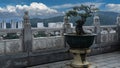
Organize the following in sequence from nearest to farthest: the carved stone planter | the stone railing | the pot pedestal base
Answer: the carved stone planter, the pot pedestal base, the stone railing

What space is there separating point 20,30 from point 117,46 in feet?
15.0

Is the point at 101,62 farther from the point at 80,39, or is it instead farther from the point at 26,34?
the point at 26,34

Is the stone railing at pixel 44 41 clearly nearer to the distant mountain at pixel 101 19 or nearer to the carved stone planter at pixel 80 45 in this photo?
the distant mountain at pixel 101 19

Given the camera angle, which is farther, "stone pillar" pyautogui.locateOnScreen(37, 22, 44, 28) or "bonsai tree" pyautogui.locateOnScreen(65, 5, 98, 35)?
"stone pillar" pyautogui.locateOnScreen(37, 22, 44, 28)

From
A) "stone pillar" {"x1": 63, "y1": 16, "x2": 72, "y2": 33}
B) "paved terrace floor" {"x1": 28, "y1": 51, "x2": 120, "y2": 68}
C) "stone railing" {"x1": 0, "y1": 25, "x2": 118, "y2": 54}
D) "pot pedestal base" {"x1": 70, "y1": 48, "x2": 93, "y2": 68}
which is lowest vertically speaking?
"paved terrace floor" {"x1": 28, "y1": 51, "x2": 120, "y2": 68}

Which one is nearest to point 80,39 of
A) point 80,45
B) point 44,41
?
point 80,45

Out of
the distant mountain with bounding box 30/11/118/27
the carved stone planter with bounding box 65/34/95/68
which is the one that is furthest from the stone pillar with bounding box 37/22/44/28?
the carved stone planter with bounding box 65/34/95/68

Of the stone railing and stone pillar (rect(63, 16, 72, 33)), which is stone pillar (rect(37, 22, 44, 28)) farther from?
stone pillar (rect(63, 16, 72, 33))

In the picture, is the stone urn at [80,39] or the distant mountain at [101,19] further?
the distant mountain at [101,19]

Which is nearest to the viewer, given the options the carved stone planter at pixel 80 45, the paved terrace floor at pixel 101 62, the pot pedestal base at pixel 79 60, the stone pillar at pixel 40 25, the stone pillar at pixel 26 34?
the carved stone planter at pixel 80 45

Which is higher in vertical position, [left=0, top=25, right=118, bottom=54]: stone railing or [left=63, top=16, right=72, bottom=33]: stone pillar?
[left=63, top=16, right=72, bottom=33]: stone pillar

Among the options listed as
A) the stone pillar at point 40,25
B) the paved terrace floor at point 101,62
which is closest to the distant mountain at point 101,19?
the stone pillar at point 40,25

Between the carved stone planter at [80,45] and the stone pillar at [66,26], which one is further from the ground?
the stone pillar at [66,26]

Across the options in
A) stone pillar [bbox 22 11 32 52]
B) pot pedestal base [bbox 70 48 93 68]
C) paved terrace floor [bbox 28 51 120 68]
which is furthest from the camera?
paved terrace floor [bbox 28 51 120 68]
